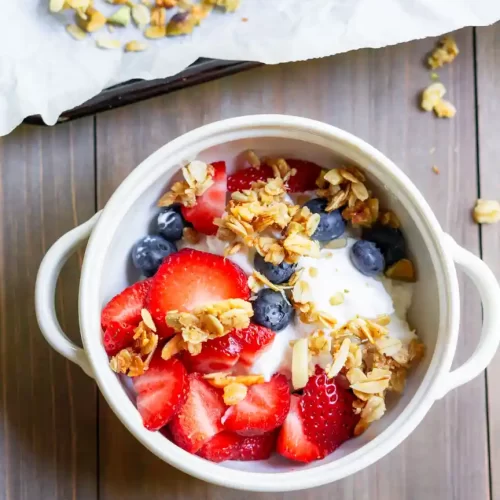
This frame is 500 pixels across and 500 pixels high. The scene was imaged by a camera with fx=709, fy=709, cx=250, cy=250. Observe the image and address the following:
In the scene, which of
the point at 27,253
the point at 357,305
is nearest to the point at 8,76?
the point at 27,253

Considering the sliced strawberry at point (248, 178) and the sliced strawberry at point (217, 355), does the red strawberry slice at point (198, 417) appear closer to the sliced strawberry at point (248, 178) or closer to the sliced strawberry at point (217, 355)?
the sliced strawberry at point (217, 355)

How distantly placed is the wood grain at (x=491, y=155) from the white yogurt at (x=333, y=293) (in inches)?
5.3

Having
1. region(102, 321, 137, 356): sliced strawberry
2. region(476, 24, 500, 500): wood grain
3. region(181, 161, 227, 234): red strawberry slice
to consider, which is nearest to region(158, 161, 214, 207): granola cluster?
region(181, 161, 227, 234): red strawberry slice

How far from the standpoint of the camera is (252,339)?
0.58 metres

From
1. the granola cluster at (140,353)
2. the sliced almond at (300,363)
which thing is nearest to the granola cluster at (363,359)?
the sliced almond at (300,363)

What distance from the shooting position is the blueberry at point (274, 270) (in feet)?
1.91

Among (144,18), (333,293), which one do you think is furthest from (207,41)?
(333,293)

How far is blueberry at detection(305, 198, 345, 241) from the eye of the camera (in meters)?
0.60

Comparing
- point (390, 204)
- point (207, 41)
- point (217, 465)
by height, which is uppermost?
point (207, 41)

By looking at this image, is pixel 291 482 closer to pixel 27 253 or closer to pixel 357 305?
pixel 357 305

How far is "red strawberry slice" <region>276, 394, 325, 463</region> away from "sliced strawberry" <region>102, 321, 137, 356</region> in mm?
147

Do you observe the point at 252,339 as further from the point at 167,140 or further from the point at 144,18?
the point at 144,18

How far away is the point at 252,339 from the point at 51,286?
170 mm

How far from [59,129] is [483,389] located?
1.64ft
